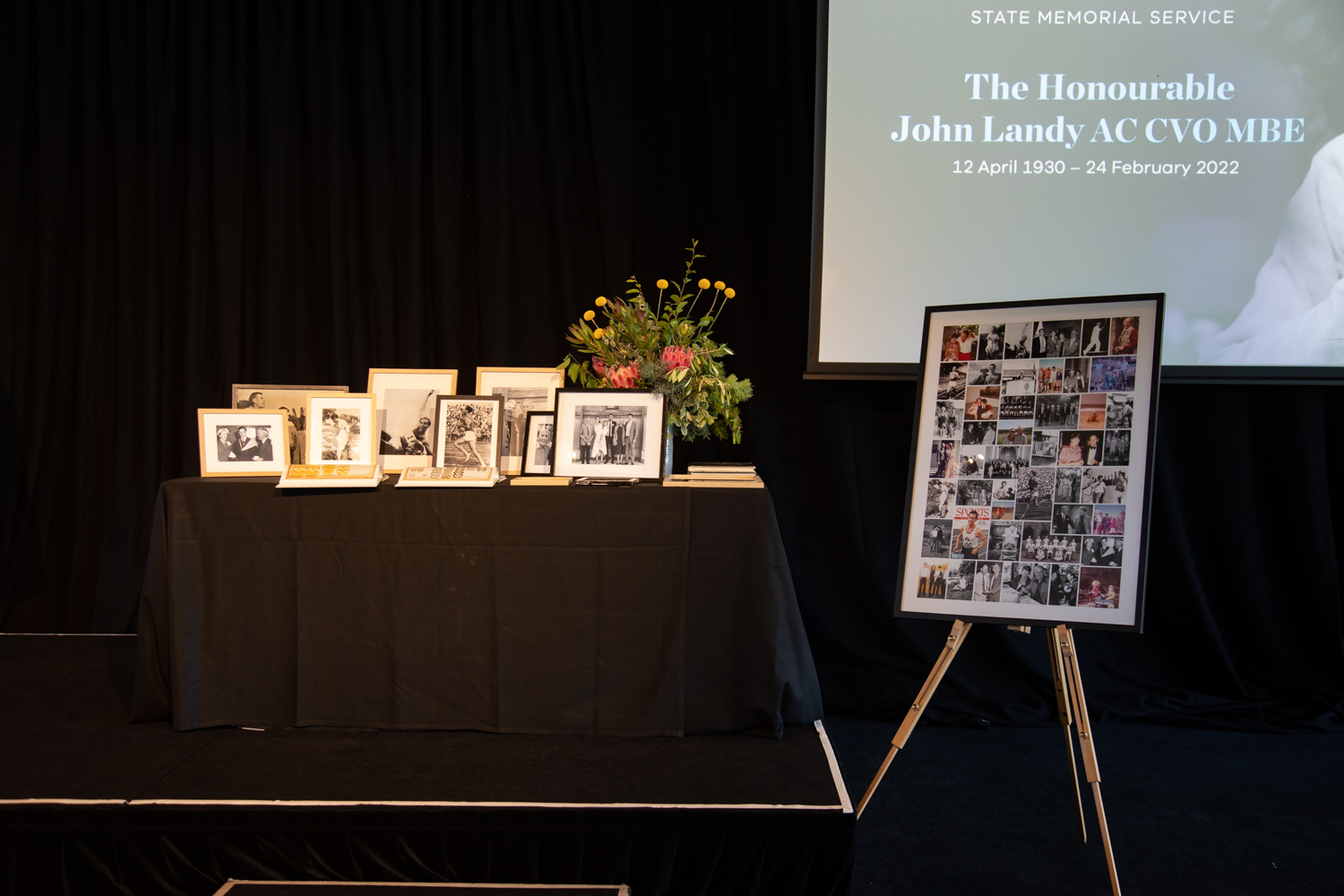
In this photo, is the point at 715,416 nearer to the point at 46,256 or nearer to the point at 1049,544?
the point at 1049,544

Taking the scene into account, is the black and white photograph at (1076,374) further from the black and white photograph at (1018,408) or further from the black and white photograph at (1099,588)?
the black and white photograph at (1099,588)

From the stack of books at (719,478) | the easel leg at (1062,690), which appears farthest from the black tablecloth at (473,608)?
the easel leg at (1062,690)

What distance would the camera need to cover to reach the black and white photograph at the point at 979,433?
1932 millimetres

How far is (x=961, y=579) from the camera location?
1.91 m

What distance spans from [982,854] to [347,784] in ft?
4.88

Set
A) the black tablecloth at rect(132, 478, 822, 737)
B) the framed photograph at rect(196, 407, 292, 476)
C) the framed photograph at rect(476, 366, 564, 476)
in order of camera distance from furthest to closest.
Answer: the framed photograph at rect(476, 366, 564, 476) < the framed photograph at rect(196, 407, 292, 476) < the black tablecloth at rect(132, 478, 822, 737)

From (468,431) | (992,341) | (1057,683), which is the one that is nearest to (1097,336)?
(992,341)

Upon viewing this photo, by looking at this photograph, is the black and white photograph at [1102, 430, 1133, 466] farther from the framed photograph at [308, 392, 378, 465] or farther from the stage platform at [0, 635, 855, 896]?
the framed photograph at [308, 392, 378, 465]

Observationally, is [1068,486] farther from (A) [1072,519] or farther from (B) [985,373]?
(B) [985,373]

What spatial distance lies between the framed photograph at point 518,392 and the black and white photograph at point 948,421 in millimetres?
1047

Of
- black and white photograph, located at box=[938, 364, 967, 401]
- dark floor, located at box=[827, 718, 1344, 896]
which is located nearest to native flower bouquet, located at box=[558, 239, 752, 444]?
black and white photograph, located at box=[938, 364, 967, 401]

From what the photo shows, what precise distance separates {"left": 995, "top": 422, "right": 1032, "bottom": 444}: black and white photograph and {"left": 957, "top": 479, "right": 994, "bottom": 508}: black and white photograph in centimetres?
10

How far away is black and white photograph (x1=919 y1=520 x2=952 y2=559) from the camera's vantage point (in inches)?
76.2

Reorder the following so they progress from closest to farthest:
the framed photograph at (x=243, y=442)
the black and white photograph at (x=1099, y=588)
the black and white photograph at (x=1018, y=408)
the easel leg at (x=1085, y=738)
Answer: the easel leg at (x=1085, y=738), the black and white photograph at (x=1099, y=588), the black and white photograph at (x=1018, y=408), the framed photograph at (x=243, y=442)
